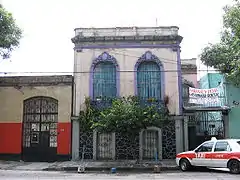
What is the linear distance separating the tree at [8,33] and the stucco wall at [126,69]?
13.6 ft

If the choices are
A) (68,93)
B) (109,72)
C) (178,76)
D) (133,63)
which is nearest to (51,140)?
(68,93)

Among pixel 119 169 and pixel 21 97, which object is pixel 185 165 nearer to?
pixel 119 169

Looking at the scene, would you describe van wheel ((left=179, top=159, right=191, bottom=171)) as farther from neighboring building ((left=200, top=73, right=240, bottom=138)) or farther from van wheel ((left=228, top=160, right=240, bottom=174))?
neighboring building ((left=200, top=73, right=240, bottom=138))

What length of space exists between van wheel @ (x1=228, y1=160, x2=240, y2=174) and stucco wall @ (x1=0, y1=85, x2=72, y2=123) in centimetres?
1137

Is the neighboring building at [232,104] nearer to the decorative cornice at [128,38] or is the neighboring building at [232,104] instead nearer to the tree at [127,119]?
the decorative cornice at [128,38]

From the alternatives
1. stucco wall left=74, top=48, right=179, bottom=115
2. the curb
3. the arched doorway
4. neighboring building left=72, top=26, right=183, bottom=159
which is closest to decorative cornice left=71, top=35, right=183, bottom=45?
neighboring building left=72, top=26, right=183, bottom=159

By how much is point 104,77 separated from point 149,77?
120 inches

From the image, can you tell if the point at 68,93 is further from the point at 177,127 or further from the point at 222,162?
A: the point at 222,162

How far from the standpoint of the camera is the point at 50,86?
72.7ft

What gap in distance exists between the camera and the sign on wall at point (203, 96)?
68.7 ft

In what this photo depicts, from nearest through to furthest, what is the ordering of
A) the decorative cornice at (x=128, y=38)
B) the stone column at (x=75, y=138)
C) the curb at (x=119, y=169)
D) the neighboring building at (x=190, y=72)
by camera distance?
the curb at (x=119, y=169) < the stone column at (x=75, y=138) < the decorative cornice at (x=128, y=38) < the neighboring building at (x=190, y=72)

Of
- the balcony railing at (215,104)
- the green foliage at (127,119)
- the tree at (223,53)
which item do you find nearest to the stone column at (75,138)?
the green foliage at (127,119)

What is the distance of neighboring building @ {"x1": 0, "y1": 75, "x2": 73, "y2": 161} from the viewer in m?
21.6

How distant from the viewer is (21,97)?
22188 mm
